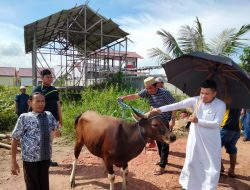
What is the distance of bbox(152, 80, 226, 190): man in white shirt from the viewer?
428 cm

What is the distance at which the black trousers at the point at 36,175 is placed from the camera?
13.2 ft

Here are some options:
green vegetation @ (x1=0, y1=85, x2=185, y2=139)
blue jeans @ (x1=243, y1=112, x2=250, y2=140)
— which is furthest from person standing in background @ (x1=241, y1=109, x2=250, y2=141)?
green vegetation @ (x1=0, y1=85, x2=185, y2=139)

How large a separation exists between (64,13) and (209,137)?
1349cm

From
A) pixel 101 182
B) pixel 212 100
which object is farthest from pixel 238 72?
pixel 101 182

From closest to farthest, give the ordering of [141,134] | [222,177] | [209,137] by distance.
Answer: [209,137]
[141,134]
[222,177]

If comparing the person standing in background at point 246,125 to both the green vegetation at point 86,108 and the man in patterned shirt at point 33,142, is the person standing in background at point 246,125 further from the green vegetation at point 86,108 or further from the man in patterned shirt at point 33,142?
the man in patterned shirt at point 33,142

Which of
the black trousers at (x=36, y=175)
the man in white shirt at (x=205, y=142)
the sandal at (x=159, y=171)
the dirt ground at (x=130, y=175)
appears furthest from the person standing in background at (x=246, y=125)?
the black trousers at (x=36, y=175)

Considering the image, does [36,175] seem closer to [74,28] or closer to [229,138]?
[229,138]

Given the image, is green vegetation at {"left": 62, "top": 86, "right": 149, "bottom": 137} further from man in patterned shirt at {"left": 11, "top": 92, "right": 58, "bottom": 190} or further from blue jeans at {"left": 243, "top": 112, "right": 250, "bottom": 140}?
man in patterned shirt at {"left": 11, "top": 92, "right": 58, "bottom": 190}

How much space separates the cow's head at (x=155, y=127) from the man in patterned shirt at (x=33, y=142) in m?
1.52

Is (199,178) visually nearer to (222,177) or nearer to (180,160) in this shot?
(222,177)

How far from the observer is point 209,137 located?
4.37m

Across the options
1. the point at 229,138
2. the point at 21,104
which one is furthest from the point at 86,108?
the point at 229,138

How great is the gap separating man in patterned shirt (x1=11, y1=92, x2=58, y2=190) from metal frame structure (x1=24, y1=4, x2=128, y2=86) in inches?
472
